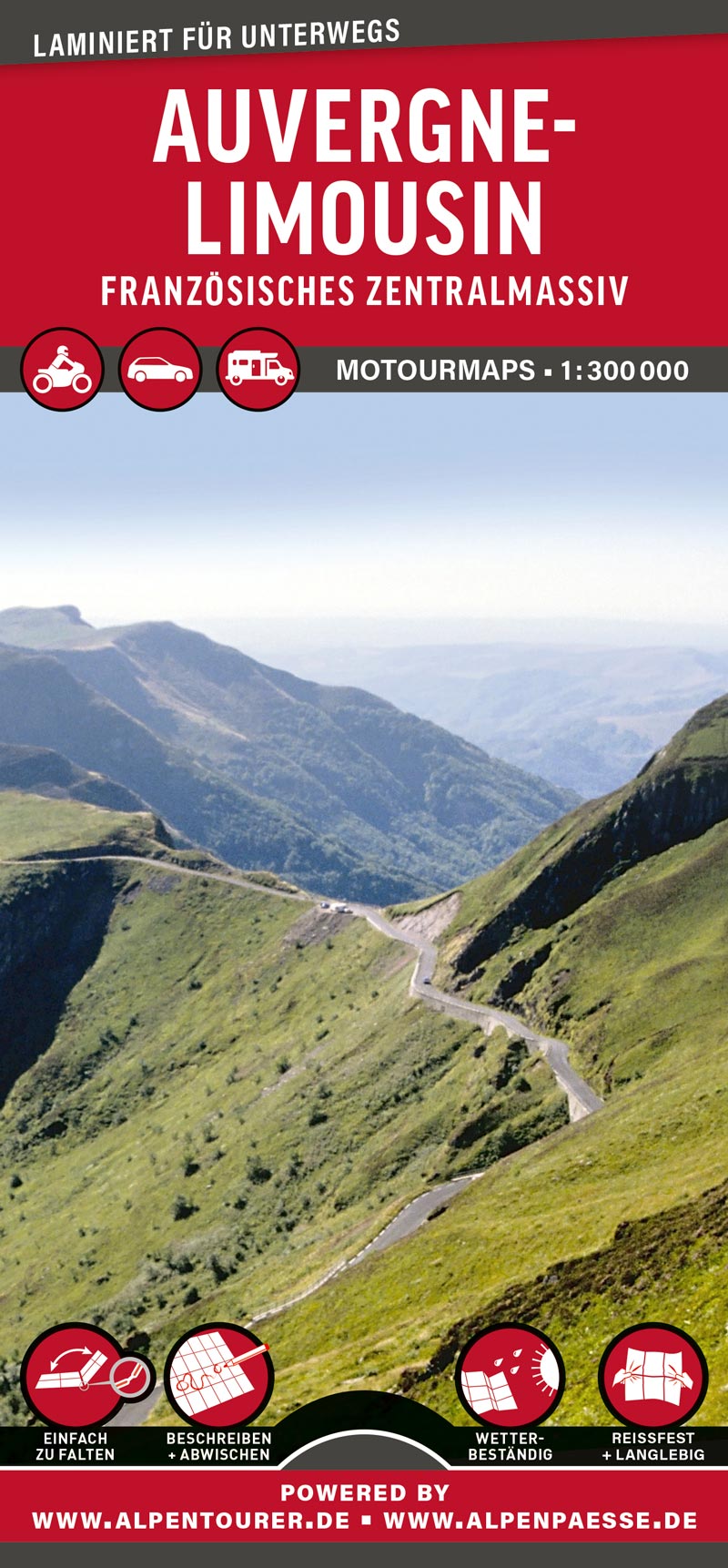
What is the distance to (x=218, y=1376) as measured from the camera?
32125 mm

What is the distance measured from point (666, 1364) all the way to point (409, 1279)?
1481 inches

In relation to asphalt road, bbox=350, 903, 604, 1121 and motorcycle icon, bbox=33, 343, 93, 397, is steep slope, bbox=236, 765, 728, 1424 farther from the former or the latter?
motorcycle icon, bbox=33, 343, 93, 397

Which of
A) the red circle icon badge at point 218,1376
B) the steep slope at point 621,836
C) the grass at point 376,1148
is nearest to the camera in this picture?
the red circle icon badge at point 218,1376

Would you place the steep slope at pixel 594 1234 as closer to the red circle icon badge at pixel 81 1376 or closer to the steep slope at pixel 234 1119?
the steep slope at pixel 234 1119

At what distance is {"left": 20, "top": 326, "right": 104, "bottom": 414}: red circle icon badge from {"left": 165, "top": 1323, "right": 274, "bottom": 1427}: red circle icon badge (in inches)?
1167

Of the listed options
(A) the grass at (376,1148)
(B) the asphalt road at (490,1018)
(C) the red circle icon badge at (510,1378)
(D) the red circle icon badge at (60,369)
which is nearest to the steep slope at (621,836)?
(A) the grass at (376,1148)

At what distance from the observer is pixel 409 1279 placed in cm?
6538

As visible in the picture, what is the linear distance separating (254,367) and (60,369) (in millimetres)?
6485

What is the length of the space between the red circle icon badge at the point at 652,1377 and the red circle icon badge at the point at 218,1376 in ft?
33.9

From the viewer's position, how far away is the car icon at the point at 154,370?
34.1 metres

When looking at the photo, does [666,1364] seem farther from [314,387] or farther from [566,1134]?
[566,1134]

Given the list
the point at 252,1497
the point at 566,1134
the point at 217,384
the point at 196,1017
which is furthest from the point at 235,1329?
the point at 196,1017

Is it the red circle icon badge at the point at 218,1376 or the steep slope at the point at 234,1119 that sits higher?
the red circle icon badge at the point at 218,1376

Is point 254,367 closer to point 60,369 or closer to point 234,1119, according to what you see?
point 60,369
